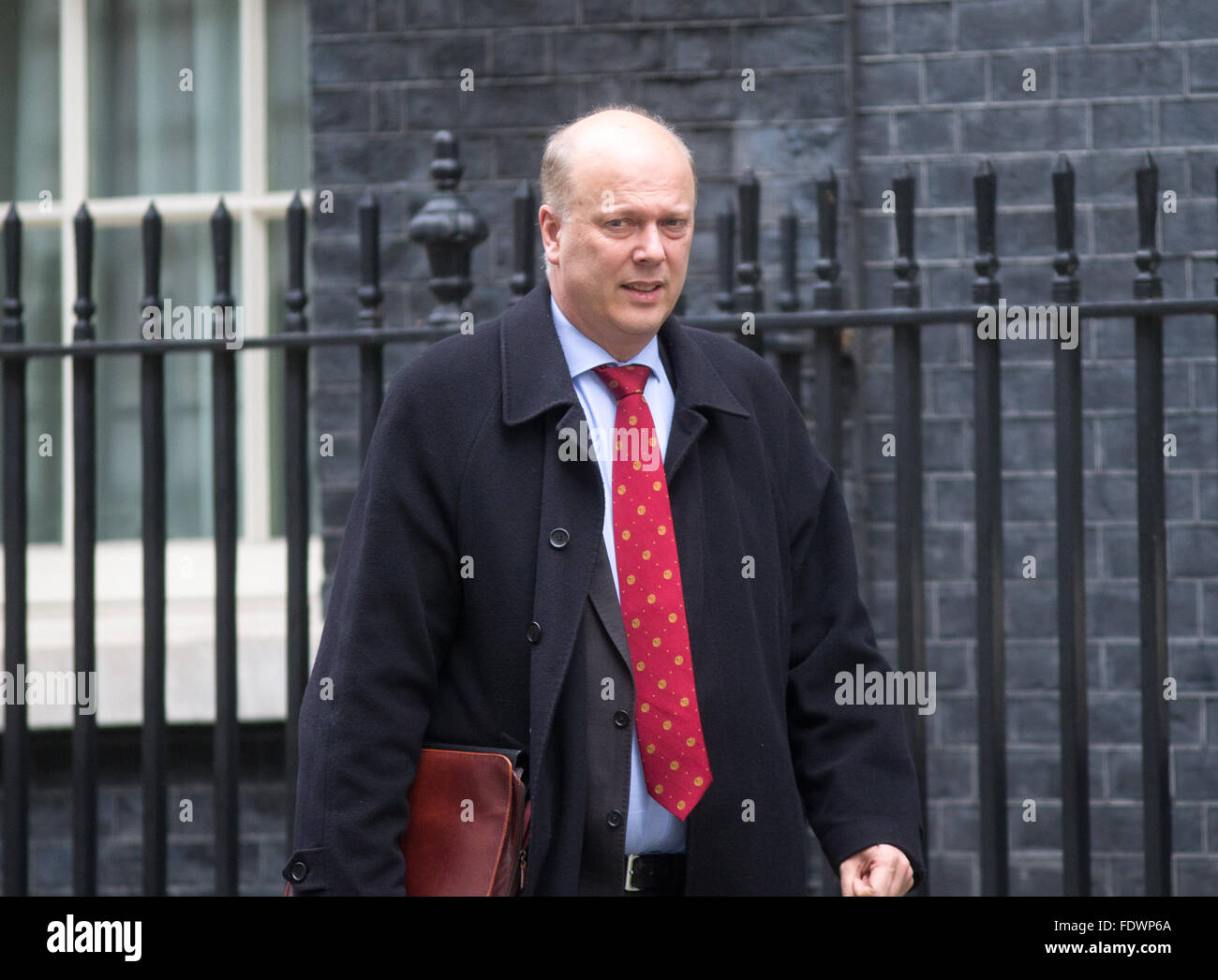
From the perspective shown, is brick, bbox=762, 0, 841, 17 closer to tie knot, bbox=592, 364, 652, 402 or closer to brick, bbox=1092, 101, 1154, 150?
brick, bbox=1092, 101, 1154, 150

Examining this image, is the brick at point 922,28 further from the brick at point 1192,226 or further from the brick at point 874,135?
the brick at point 1192,226

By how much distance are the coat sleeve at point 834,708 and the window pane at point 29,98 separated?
4118 mm

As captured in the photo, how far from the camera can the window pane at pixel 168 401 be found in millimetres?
5719

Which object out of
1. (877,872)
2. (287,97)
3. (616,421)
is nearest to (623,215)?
(616,421)

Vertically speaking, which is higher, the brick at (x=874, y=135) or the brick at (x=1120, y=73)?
the brick at (x=1120, y=73)

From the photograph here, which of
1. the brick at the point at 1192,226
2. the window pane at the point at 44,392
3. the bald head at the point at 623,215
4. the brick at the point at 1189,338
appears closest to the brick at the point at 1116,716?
the brick at the point at 1189,338

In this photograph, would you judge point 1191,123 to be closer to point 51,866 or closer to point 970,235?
point 970,235

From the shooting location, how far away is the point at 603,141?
97.3 inches

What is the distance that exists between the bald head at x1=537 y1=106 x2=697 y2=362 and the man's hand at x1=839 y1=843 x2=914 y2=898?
921mm

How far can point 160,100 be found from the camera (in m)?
5.80

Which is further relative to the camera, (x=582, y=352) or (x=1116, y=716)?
(x=1116, y=716)

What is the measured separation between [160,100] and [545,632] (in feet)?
13.3

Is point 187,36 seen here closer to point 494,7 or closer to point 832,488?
point 494,7

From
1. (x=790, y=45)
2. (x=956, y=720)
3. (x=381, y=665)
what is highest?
(x=790, y=45)
